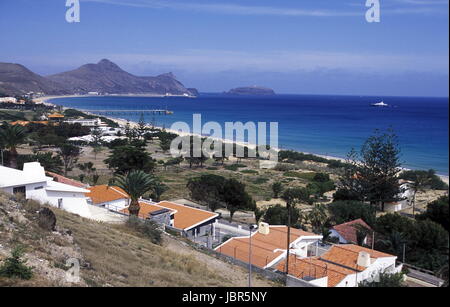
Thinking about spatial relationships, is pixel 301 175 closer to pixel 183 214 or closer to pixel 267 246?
pixel 183 214

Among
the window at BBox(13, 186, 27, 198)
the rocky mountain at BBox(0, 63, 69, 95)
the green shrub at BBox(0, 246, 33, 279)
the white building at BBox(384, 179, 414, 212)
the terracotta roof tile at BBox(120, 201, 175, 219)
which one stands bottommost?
the white building at BBox(384, 179, 414, 212)

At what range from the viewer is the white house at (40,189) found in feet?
46.1

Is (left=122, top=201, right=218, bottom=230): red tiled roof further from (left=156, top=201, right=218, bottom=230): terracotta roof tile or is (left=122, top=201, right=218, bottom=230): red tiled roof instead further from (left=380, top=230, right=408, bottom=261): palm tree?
(left=380, top=230, right=408, bottom=261): palm tree

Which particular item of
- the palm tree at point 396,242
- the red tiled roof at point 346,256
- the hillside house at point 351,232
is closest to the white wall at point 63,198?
the red tiled roof at point 346,256

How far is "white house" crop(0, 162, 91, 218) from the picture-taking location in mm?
14062

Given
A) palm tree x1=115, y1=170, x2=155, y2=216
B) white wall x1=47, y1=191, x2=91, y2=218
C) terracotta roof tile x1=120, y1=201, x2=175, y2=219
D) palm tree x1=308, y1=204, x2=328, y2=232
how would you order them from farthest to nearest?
palm tree x1=308, y1=204, x2=328, y2=232, terracotta roof tile x1=120, y1=201, x2=175, y2=219, palm tree x1=115, y1=170, x2=155, y2=216, white wall x1=47, y1=191, x2=91, y2=218

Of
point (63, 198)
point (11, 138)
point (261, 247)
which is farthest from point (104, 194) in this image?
point (261, 247)

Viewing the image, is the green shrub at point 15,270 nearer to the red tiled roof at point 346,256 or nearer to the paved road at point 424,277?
the red tiled roof at point 346,256

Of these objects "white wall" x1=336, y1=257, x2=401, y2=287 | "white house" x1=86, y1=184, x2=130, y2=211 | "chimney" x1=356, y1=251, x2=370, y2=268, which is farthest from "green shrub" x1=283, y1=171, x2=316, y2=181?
"chimney" x1=356, y1=251, x2=370, y2=268

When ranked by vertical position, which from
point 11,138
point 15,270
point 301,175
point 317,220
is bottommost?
point 301,175

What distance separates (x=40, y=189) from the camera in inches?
578

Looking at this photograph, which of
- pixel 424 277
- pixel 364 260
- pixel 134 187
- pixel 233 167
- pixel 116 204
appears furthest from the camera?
pixel 233 167
